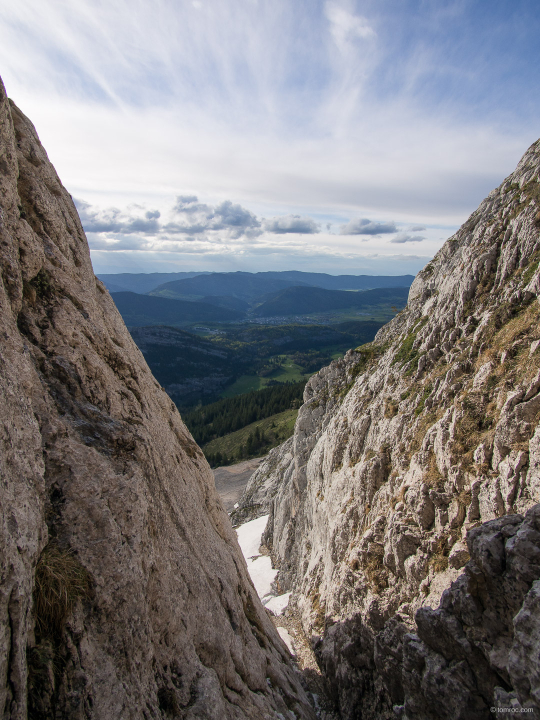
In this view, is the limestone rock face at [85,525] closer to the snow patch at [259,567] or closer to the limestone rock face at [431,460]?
the limestone rock face at [431,460]

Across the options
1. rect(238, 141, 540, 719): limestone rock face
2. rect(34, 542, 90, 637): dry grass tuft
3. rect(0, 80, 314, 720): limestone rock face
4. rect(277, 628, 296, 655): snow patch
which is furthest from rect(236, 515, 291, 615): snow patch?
rect(34, 542, 90, 637): dry grass tuft

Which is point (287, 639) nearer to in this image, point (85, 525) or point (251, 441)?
point (85, 525)

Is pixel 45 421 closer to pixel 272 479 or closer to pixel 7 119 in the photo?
pixel 7 119

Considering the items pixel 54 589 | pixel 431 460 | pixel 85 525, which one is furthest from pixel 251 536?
pixel 54 589

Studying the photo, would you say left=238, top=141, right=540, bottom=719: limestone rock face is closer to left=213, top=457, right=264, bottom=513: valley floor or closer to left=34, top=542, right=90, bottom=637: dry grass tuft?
left=34, top=542, right=90, bottom=637: dry grass tuft

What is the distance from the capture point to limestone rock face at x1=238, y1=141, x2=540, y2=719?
48.9 ft

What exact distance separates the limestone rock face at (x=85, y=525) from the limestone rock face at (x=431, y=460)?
638cm

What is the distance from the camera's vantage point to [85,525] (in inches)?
376

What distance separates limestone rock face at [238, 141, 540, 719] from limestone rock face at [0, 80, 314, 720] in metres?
6.38

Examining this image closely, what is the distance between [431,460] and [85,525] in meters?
16.8

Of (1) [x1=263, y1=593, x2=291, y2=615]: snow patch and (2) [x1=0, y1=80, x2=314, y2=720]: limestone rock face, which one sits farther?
(1) [x1=263, y1=593, x2=291, y2=615]: snow patch

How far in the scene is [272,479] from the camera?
70.6 metres

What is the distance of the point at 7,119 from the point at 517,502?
23387mm

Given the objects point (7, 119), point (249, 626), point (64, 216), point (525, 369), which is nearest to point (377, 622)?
point (249, 626)
